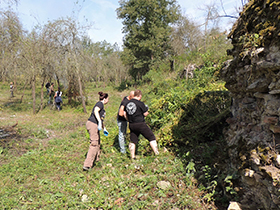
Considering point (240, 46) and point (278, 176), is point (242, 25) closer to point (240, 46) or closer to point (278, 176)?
point (240, 46)

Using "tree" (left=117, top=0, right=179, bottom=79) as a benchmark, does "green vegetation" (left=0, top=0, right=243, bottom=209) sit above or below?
below

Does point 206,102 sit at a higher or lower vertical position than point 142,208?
higher

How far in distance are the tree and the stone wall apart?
16653 mm

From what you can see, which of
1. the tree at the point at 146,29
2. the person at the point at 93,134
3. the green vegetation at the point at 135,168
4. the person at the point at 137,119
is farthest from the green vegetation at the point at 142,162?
the tree at the point at 146,29

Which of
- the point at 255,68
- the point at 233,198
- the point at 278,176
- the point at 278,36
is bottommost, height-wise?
the point at 233,198

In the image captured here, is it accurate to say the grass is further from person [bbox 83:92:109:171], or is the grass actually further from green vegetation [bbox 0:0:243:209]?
person [bbox 83:92:109:171]

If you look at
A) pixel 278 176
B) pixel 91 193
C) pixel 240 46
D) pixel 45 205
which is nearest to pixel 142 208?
pixel 91 193

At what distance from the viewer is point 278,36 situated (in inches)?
90.0

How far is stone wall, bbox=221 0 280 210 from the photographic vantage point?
2297 mm

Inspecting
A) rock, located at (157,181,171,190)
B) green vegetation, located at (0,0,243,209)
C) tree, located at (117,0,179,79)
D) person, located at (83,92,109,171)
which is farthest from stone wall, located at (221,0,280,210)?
tree, located at (117,0,179,79)

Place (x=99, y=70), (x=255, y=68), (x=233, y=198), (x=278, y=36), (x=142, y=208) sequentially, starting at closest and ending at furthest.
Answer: (x=278, y=36), (x=255, y=68), (x=233, y=198), (x=142, y=208), (x=99, y=70)

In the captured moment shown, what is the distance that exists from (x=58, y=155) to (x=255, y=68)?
504 centimetres

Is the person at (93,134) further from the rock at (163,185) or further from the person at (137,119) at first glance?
the rock at (163,185)

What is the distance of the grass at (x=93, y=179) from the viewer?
10.8ft
